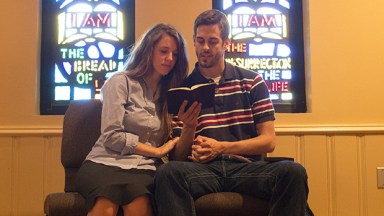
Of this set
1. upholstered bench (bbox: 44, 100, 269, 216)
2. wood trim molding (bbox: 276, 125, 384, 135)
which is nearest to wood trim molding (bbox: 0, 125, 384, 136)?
wood trim molding (bbox: 276, 125, 384, 135)

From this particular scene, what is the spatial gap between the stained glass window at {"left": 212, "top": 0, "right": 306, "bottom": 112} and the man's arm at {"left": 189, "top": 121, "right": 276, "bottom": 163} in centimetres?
89

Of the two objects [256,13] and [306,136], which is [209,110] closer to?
[306,136]

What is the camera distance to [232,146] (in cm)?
177

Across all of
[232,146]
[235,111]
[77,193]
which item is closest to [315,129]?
[235,111]

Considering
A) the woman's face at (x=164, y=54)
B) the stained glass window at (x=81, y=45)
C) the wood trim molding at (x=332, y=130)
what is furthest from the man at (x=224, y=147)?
the stained glass window at (x=81, y=45)

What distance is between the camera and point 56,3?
2736mm

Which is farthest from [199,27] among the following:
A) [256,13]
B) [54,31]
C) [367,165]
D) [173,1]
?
[367,165]

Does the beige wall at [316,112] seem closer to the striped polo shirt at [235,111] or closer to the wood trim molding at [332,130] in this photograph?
the wood trim molding at [332,130]

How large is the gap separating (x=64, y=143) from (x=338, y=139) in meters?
1.63

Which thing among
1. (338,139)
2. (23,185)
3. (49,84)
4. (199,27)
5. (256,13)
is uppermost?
(256,13)

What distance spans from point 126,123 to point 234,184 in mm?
528

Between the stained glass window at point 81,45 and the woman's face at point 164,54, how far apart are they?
0.88m

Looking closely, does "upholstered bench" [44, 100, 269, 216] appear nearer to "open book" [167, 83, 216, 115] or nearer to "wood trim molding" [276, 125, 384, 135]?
"open book" [167, 83, 216, 115]

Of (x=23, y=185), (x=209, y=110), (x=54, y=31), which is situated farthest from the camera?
(x=54, y=31)
